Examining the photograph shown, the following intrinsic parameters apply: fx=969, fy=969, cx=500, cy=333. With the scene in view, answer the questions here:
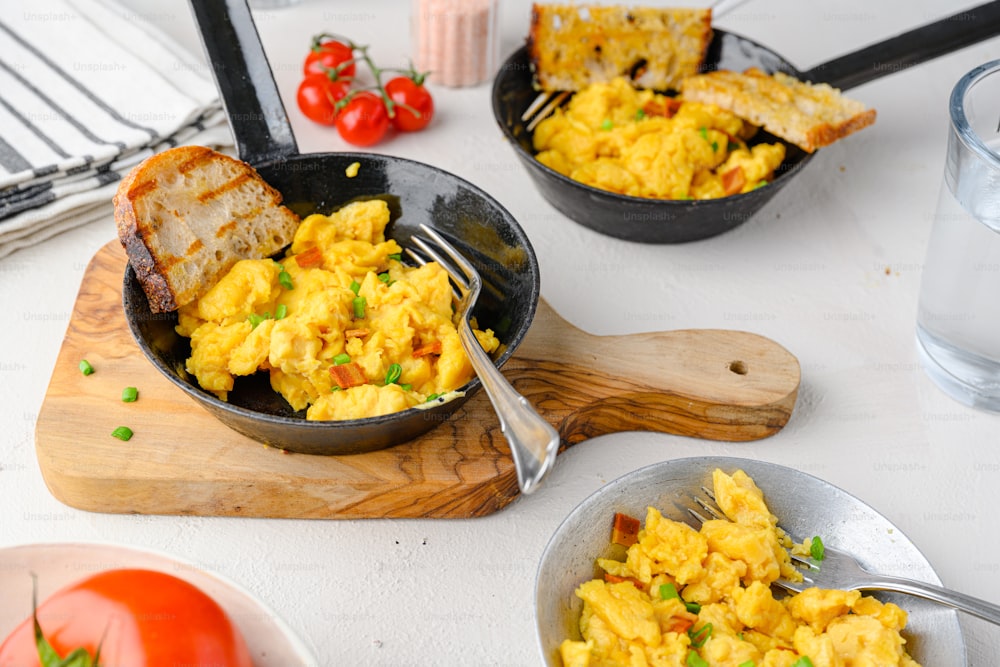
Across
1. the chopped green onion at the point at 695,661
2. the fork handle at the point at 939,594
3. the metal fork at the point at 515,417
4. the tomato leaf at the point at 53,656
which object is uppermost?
the tomato leaf at the point at 53,656

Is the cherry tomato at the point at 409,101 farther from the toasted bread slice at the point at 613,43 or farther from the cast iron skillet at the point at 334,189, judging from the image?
the cast iron skillet at the point at 334,189

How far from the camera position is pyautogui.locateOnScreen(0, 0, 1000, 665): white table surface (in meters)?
2.13

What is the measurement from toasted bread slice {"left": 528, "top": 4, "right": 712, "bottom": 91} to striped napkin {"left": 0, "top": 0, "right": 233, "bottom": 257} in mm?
1080

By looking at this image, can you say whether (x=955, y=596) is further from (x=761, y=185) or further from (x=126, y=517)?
(x=126, y=517)

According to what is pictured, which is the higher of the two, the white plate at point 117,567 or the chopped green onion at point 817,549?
the white plate at point 117,567

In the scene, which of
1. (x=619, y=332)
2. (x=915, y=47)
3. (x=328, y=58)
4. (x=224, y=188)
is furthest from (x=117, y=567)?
(x=915, y=47)

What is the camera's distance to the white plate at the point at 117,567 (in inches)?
59.1

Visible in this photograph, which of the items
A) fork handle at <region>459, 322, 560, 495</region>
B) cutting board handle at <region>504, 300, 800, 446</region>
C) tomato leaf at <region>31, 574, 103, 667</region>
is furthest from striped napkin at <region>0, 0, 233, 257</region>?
tomato leaf at <region>31, 574, 103, 667</region>

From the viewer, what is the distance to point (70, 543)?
149 cm

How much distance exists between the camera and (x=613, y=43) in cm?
320

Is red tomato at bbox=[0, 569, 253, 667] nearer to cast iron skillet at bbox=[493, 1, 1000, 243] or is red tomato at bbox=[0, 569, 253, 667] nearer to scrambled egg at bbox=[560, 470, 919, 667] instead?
scrambled egg at bbox=[560, 470, 919, 667]

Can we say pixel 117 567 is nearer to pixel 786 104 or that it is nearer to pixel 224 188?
pixel 224 188

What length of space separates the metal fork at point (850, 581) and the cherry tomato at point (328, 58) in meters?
2.05

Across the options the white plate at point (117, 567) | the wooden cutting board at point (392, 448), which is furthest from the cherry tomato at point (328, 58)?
the white plate at point (117, 567)
